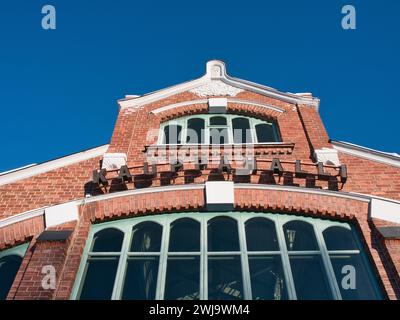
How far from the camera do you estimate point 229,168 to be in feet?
29.2

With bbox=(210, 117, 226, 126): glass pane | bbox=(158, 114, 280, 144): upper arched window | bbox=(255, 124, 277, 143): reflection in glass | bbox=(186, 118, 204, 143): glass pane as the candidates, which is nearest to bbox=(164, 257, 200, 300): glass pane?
bbox=(158, 114, 280, 144): upper arched window

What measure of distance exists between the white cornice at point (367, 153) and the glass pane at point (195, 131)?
331 cm

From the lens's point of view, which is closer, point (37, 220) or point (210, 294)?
point (210, 294)

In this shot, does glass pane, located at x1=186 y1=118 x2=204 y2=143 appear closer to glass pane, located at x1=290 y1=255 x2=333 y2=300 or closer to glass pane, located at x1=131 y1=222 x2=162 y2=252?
glass pane, located at x1=131 y1=222 x2=162 y2=252

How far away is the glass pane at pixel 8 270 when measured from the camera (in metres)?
7.68

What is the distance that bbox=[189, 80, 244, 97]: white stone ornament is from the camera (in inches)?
500

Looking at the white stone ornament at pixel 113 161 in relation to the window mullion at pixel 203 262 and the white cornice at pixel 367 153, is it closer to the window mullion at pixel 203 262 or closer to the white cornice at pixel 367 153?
the window mullion at pixel 203 262

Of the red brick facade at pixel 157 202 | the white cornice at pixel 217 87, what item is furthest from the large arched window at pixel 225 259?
the white cornice at pixel 217 87

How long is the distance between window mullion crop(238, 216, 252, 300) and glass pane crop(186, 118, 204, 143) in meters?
3.49

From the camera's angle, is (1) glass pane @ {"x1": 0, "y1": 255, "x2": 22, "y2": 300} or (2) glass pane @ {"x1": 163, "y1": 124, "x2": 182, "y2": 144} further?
(2) glass pane @ {"x1": 163, "y1": 124, "x2": 182, "y2": 144}

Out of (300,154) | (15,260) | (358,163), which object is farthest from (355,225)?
(15,260)

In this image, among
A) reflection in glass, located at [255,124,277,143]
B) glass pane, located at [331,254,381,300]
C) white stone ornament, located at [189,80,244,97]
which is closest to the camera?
glass pane, located at [331,254,381,300]
